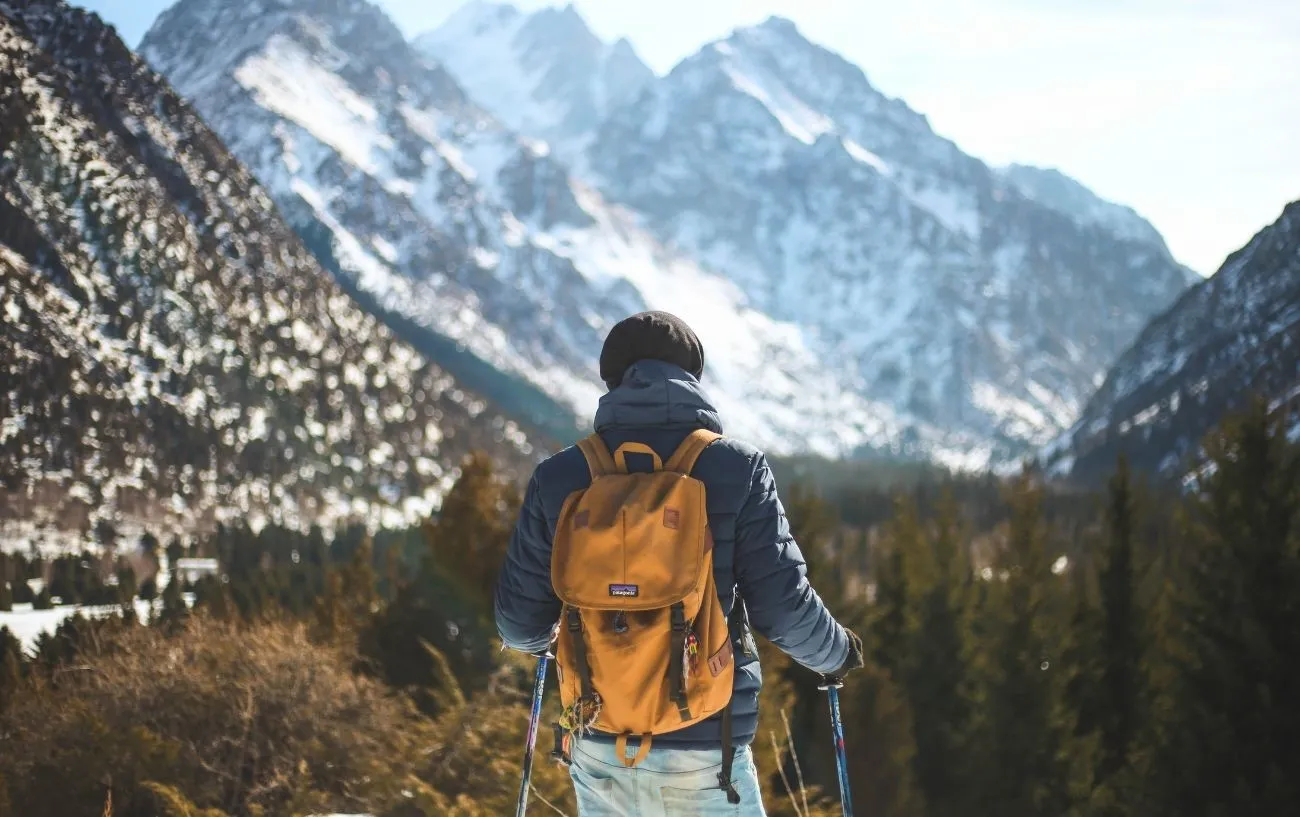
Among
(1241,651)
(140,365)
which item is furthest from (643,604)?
(140,365)

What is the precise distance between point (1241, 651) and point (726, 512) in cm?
1378

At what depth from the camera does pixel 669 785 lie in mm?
4012

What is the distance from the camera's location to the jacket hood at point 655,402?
4.08 meters

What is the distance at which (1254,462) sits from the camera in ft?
53.1

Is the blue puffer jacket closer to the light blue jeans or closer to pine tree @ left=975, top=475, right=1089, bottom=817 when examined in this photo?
the light blue jeans

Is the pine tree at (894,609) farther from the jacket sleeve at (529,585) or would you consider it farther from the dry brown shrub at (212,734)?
the jacket sleeve at (529,585)

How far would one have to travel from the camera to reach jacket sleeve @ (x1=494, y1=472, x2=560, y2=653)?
4266 millimetres

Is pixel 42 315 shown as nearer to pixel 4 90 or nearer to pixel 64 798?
pixel 4 90

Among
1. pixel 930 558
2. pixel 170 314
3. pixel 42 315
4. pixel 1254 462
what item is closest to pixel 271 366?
pixel 170 314

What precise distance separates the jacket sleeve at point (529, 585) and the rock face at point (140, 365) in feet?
402

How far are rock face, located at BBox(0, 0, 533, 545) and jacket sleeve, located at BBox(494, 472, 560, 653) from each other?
122496mm

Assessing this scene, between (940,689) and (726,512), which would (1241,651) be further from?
(940,689)

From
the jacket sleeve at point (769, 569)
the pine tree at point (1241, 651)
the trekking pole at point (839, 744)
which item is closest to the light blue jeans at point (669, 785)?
the jacket sleeve at point (769, 569)

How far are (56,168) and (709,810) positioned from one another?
18854 centimetres
